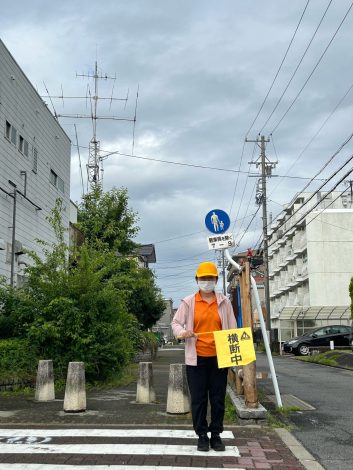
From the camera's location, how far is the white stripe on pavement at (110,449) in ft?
18.1

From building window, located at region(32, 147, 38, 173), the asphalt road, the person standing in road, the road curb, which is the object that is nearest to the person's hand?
the person standing in road

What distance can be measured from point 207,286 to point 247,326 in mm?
2261

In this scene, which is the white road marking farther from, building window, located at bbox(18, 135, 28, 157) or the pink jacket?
building window, located at bbox(18, 135, 28, 157)

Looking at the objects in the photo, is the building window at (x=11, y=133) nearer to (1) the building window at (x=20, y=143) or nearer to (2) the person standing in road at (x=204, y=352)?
(1) the building window at (x=20, y=143)

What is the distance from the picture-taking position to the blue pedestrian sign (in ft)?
27.7

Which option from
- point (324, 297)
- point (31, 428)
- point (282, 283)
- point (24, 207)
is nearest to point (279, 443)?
point (31, 428)

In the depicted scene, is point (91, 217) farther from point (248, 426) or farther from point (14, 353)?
point (248, 426)

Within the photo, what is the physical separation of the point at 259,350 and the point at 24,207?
2779 cm

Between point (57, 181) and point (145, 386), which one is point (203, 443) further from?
point (57, 181)

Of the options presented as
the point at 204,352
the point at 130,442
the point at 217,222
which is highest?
the point at 217,222

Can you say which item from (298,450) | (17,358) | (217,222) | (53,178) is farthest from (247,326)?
(53,178)

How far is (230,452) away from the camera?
5.51m

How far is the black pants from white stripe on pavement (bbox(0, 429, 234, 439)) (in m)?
0.96

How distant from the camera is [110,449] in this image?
5664 mm
